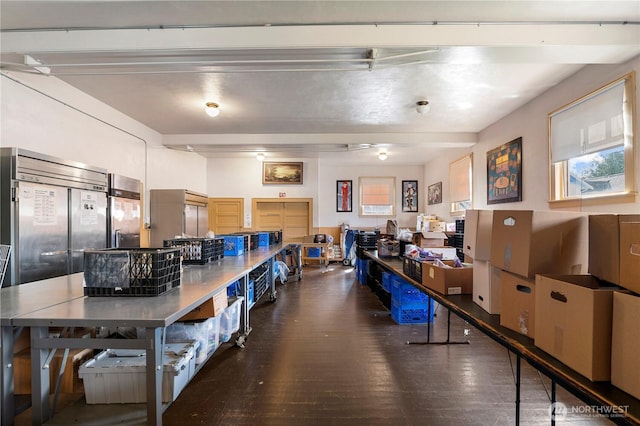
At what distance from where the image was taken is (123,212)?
4.47 m

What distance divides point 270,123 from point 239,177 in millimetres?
3718

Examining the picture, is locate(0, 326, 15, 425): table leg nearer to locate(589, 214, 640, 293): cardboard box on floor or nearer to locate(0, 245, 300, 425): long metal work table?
locate(0, 245, 300, 425): long metal work table

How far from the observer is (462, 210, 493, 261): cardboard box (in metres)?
1.73

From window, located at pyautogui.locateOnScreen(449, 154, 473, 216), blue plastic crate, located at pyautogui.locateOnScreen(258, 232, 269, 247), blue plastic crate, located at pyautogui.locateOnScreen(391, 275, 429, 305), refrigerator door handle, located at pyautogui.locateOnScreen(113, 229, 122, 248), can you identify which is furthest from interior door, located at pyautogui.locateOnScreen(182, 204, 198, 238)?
window, located at pyautogui.locateOnScreen(449, 154, 473, 216)

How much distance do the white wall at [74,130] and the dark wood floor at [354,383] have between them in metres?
3.27

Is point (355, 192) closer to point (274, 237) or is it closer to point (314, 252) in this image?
point (314, 252)

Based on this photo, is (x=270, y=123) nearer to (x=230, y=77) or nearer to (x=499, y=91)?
(x=230, y=77)

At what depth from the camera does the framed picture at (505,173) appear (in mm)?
4471

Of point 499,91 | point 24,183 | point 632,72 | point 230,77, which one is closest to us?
point 632,72

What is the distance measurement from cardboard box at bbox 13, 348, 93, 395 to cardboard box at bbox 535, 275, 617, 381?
2.56m

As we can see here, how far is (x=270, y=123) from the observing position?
541cm

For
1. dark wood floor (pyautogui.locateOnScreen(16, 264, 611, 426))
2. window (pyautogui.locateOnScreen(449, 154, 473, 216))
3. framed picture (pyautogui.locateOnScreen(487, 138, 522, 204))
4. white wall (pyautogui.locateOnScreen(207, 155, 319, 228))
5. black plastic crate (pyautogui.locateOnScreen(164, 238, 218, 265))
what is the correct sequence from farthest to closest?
1. white wall (pyautogui.locateOnScreen(207, 155, 319, 228))
2. window (pyautogui.locateOnScreen(449, 154, 473, 216))
3. framed picture (pyautogui.locateOnScreen(487, 138, 522, 204))
4. black plastic crate (pyautogui.locateOnScreen(164, 238, 218, 265))
5. dark wood floor (pyautogui.locateOnScreen(16, 264, 611, 426))

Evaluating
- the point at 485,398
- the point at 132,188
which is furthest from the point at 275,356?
the point at 132,188

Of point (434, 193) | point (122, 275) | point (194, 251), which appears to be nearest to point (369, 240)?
point (434, 193)
